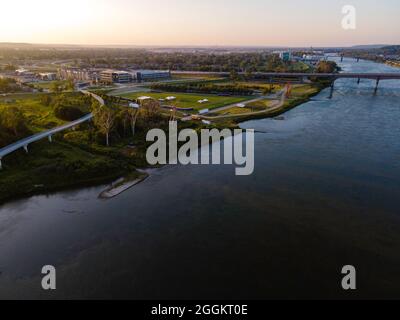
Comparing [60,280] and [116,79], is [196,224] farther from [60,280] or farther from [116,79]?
[116,79]

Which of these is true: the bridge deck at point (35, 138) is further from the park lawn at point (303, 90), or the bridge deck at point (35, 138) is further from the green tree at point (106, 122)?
the park lawn at point (303, 90)

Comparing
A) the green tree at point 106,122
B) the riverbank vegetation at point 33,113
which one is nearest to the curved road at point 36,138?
the riverbank vegetation at point 33,113

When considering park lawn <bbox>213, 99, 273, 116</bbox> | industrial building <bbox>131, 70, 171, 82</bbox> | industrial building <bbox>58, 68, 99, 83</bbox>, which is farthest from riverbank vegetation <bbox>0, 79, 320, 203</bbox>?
industrial building <bbox>131, 70, 171, 82</bbox>

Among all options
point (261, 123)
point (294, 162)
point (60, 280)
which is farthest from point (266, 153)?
point (60, 280)

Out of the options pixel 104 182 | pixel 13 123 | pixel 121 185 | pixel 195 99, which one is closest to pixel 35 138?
pixel 13 123

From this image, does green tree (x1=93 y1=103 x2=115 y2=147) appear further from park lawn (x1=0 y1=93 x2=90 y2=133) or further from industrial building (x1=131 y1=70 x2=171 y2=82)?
industrial building (x1=131 y1=70 x2=171 y2=82)
